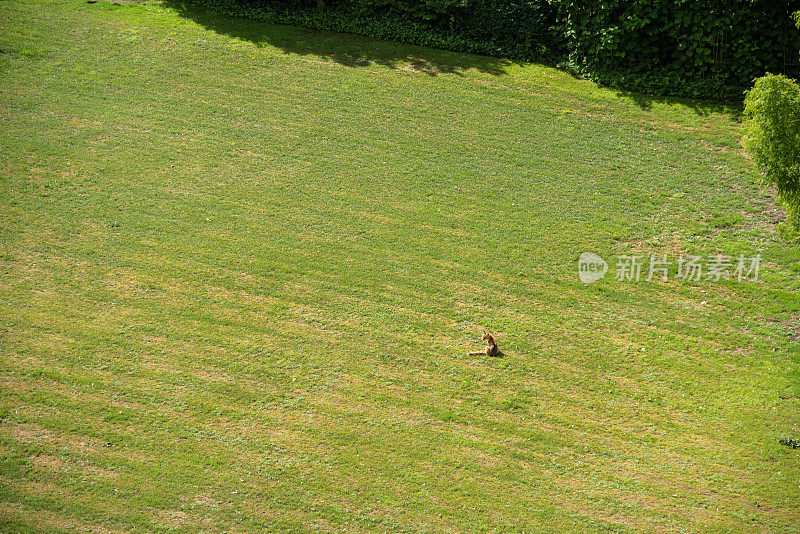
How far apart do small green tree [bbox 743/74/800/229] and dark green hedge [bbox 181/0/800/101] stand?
759cm

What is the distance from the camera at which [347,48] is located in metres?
20.1

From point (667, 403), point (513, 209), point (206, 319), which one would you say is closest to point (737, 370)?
point (667, 403)

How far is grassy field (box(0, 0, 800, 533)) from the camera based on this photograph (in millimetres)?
9211

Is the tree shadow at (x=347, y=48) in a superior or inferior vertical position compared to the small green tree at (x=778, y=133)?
superior

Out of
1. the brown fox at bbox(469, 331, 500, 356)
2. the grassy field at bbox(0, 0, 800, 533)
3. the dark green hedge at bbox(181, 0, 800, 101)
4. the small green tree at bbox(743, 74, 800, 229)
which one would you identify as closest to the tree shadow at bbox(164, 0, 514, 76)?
the grassy field at bbox(0, 0, 800, 533)

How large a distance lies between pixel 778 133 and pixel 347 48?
1322 centimetres

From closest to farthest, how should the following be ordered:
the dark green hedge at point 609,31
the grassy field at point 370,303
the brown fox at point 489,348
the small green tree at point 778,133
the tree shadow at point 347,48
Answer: the grassy field at point 370,303 → the small green tree at point 778,133 → the brown fox at point 489,348 → the dark green hedge at point 609,31 → the tree shadow at point 347,48

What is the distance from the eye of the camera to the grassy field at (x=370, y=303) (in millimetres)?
9211

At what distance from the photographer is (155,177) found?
14977 mm

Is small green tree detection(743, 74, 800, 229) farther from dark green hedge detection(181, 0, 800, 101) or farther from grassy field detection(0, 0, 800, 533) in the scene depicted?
dark green hedge detection(181, 0, 800, 101)

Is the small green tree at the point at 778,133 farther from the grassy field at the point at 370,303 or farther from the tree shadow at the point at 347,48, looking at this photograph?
the tree shadow at the point at 347,48

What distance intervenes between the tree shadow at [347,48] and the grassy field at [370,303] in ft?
0.65

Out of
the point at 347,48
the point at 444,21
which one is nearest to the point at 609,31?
the point at 444,21

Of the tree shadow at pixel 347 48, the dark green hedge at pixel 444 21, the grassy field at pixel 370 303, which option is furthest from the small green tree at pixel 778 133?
the dark green hedge at pixel 444 21
